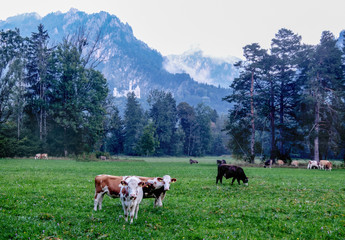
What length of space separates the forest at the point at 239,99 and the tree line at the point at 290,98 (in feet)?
0.50

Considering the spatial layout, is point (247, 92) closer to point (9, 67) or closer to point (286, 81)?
point (286, 81)

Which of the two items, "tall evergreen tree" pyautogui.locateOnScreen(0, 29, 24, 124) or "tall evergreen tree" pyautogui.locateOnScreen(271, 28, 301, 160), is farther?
"tall evergreen tree" pyautogui.locateOnScreen(0, 29, 24, 124)

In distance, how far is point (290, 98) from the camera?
52250 mm

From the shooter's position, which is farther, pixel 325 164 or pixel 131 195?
pixel 325 164

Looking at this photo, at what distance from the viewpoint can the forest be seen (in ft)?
154

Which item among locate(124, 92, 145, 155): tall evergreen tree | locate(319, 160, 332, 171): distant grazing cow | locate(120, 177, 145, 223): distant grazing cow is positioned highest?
locate(124, 92, 145, 155): tall evergreen tree

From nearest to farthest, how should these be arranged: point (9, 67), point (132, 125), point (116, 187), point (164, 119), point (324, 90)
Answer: point (116, 187)
point (324, 90)
point (9, 67)
point (132, 125)
point (164, 119)

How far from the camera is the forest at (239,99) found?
46875 mm

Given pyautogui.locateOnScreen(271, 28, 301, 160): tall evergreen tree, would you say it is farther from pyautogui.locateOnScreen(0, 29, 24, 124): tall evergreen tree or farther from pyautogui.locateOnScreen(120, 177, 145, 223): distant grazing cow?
pyautogui.locateOnScreen(0, 29, 24, 124): tall evergreen tree

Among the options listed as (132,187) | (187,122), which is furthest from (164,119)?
(132,187)

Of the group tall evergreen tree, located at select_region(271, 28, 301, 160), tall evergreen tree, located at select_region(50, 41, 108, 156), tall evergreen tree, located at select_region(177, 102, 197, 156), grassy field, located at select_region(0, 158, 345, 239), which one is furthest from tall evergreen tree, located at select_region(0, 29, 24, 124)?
tall evergreen tree, located at select_region(177, 102, 197, 156)

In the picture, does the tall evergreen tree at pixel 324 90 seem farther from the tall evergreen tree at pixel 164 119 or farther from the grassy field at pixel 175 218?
the tall evergreen tree at pixel 164 119

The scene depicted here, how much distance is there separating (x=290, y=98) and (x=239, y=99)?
10.0 m

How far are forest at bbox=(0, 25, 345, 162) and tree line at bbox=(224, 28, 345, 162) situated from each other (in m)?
0.15
